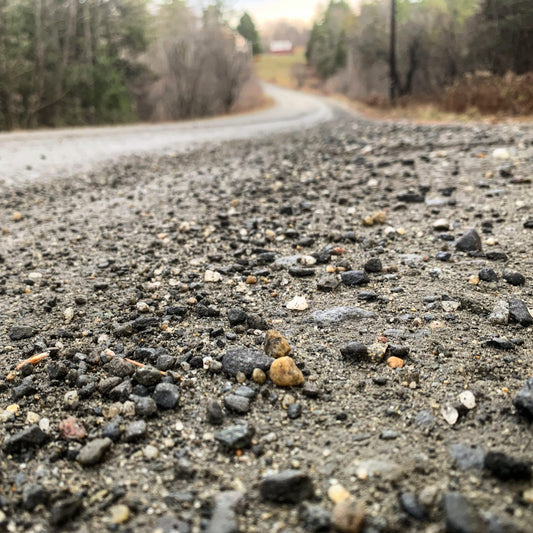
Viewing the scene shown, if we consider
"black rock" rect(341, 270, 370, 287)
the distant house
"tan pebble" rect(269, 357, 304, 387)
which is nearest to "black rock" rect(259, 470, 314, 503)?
"tan pebble" rect(269, 357, 304, 387)

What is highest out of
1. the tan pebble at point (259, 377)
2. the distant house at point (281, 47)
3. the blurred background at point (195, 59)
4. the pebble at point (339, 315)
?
the distant house at point (281, 47)

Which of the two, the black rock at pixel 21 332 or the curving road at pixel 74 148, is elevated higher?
the curving road at pixel 74 148

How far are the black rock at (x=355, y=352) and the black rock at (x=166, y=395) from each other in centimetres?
80

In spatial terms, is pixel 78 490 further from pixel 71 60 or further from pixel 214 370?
pixel 71 60

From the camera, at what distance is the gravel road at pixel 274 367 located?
1.49 metres

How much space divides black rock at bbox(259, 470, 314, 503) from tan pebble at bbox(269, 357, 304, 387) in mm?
517

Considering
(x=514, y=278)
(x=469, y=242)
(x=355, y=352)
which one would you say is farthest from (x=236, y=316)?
(x=469, y=242)

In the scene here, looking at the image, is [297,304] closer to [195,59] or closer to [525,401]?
[525,401]

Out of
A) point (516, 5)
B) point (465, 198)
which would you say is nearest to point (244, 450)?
point (465, 198)

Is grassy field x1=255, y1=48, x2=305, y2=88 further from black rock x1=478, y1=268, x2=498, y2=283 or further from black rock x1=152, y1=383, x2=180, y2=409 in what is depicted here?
black rock x1=152, y1=383, x2=180, y2=409

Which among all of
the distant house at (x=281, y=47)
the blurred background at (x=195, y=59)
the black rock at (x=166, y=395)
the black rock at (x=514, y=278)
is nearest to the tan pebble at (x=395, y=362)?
the black rock at (x=166, y=395)

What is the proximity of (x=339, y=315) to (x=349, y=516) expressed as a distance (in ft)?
4.25

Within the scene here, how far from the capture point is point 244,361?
217cm

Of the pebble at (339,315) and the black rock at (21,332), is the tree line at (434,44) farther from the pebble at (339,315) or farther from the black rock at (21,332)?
the black rock at (21,332)
